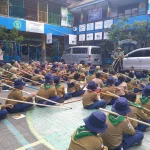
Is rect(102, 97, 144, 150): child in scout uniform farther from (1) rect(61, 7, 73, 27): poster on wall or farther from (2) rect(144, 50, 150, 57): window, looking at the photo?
(1) rect(61, 7, 73, 27): poster on wall

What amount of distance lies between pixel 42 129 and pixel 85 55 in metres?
12.2

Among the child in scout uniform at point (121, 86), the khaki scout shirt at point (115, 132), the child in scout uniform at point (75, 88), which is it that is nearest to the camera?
the khaki scout shirt at point (115, 132)

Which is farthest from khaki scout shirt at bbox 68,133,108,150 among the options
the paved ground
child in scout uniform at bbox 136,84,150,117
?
child in scout uniform at bbox 136,84,150,117

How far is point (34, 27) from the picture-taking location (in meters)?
19.2

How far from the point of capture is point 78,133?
8.80 ft

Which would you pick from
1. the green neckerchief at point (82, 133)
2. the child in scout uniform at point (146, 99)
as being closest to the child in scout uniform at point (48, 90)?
the child in scout uniform at point (146, 99)

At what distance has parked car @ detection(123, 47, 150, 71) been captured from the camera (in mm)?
11790

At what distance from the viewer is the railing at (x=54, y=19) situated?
21.3 metres

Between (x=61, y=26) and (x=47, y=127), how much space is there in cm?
1811

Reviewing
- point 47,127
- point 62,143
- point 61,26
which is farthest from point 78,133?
point 61,26

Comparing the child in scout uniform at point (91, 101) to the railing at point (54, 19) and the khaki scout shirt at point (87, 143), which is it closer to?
the khaki scout shirt at point (87, 143)

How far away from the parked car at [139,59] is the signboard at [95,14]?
9152 millimetres

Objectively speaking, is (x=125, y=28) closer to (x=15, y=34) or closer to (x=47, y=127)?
(x=15, y=34)

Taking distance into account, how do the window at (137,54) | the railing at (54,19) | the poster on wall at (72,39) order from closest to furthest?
the window at (137,54) < the poster on wall at (72,39) < the railing at (54,19)
